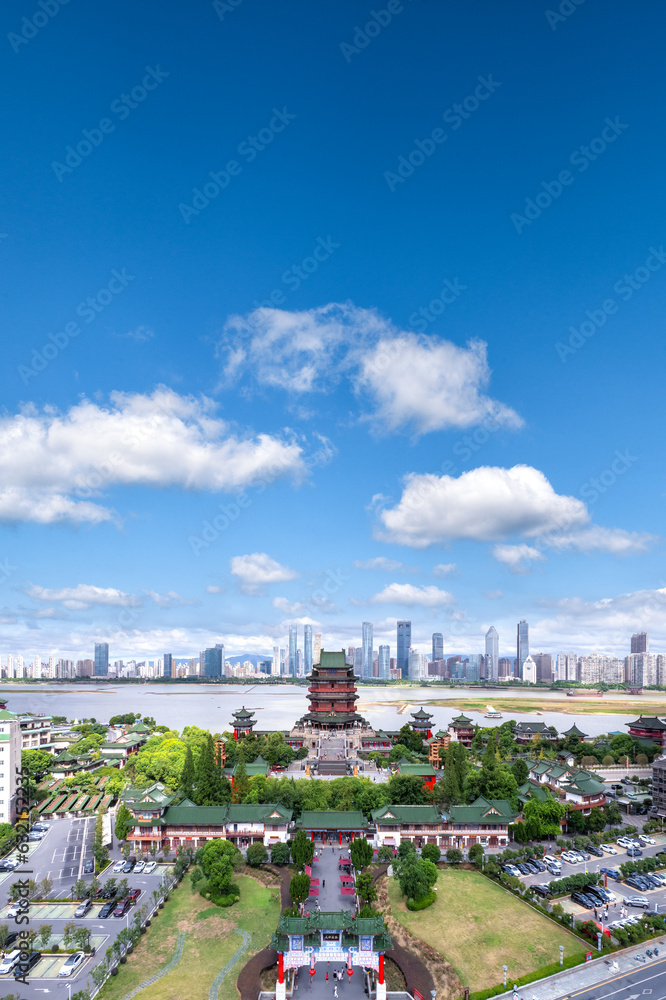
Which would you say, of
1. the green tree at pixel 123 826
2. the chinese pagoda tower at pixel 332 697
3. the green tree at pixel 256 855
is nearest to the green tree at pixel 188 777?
the green tree at pixel 123 826

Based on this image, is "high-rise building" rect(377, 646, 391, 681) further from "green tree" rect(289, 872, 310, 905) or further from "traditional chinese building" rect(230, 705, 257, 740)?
"green tree" rect(289, 872, 310, 905)

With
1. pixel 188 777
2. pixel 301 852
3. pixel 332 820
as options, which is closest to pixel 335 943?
pixel 301 852

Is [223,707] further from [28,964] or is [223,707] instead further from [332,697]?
[28,964]

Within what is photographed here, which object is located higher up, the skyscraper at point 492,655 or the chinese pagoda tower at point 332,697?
the chinese pagoda tower at point 332,697

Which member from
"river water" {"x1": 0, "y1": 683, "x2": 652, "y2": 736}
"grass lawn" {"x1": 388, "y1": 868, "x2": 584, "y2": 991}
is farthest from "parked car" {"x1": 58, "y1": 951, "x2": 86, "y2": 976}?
"river water" {"x1": 0, "y1": 683, "x2": 652, "y2": 736}

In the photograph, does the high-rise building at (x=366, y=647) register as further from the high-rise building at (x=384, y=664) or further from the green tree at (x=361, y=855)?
the green tree at (x=361, y=855)

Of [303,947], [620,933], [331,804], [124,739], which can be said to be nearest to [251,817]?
[331,804]
